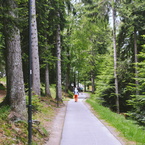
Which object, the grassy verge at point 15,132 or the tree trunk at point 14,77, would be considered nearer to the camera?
the grassy verge at point 15,132

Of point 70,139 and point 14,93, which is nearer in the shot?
point 70,139

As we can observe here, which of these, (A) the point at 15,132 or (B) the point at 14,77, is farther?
(B) the point at 14,77

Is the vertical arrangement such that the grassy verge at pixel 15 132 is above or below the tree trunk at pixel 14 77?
below

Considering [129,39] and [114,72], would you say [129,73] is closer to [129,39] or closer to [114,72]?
[114,72]

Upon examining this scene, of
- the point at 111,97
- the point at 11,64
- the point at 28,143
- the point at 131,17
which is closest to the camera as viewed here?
the point at 28,143

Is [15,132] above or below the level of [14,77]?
below

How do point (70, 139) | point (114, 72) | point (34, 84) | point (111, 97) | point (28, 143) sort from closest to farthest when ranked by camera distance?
point (28, 143) → point (70, 139) → point (34, 84) → point (114, 72) → point (111, 97)

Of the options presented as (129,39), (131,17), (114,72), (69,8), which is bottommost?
(114,72)

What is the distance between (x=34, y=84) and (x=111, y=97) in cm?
1048

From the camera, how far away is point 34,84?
40.1 ft

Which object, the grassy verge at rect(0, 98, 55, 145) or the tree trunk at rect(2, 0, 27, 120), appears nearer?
the grassy verge at rect(0, 98, 55, 145)

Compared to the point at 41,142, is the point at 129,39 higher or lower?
higher

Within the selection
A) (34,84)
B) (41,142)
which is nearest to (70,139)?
(41,142)

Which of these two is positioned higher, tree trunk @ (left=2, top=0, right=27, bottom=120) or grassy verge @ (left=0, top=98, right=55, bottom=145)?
tree trunk @ (left=2, top=0, right=27, bottom=120)
